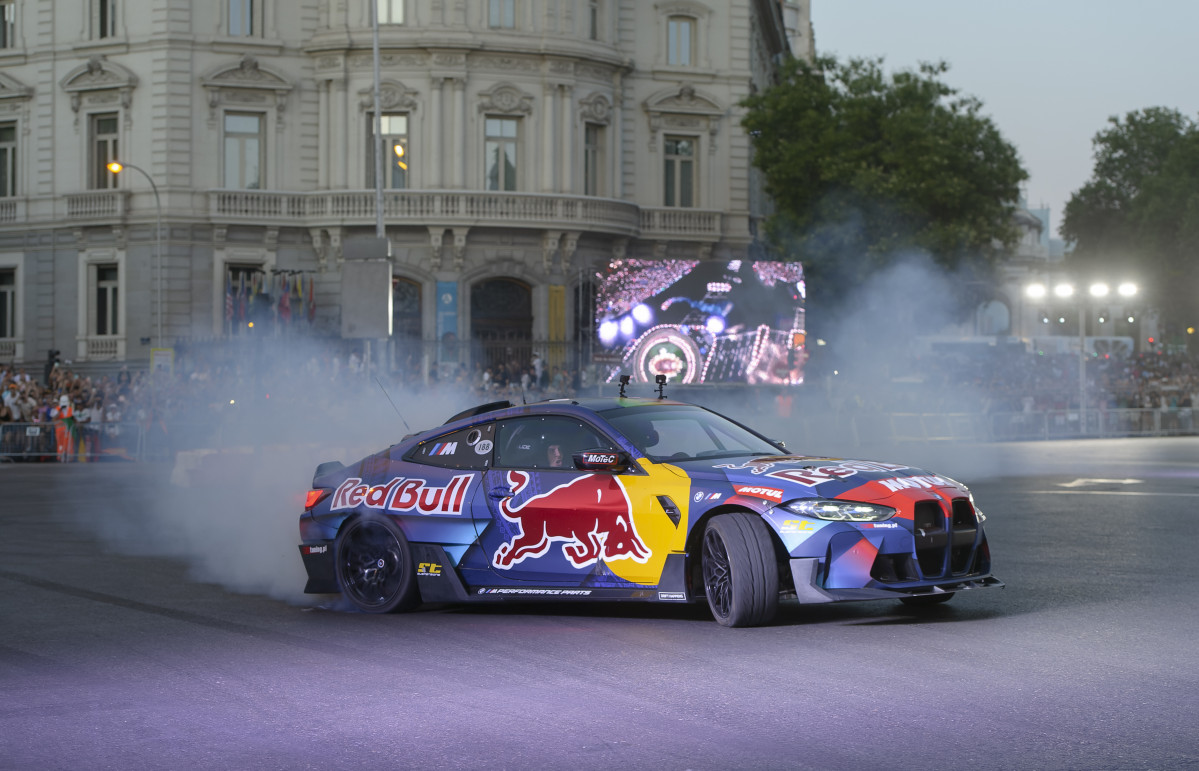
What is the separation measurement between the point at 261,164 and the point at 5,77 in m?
8.58

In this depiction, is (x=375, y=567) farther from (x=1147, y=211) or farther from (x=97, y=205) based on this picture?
(x=1147, y=211)

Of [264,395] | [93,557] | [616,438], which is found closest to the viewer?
[616,438]

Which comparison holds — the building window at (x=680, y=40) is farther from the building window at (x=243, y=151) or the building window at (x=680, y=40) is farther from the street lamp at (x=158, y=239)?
the street lamp at (x=158, y=239)

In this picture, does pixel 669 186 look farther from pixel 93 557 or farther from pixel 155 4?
pixel 93 557

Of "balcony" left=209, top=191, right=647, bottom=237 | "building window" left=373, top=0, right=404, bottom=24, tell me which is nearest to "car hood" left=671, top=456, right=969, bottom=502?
"balcony" left=209, top=191, right=647, bottom=237

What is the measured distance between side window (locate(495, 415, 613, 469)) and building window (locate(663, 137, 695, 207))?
36.2 m

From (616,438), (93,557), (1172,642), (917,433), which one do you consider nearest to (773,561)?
(616,438)

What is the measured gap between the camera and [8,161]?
4459 cm

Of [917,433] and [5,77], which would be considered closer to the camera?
[917,433]

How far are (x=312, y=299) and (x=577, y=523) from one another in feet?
110

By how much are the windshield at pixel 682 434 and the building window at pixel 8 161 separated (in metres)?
39.3

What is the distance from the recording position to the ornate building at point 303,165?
41.3 meters

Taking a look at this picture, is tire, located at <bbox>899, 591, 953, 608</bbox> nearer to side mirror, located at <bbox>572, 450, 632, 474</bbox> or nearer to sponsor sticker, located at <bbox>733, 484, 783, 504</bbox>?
sponsor sticker, located at <bbox>733, 484, 783, 504</bbox>

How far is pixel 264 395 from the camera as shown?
78.2 feet
